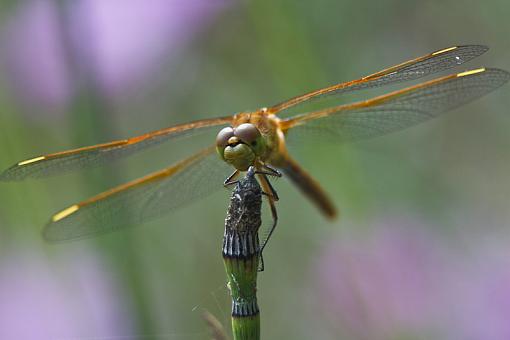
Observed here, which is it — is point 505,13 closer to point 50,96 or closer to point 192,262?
point 192,262

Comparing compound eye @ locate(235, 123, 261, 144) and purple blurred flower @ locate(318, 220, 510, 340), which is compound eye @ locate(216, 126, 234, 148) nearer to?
compound eye @ locate(235, 123, 261, 144)

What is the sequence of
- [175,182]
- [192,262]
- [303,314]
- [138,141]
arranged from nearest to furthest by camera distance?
[138,141] → [175,182] → [303,314] → [192,262]

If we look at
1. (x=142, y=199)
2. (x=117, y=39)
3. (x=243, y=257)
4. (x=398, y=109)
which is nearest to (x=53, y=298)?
(x=142, y=199)

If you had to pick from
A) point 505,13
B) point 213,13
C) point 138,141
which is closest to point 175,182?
point 138,141

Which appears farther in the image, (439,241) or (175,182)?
(439,241)

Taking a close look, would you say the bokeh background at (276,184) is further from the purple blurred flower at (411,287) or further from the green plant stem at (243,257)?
the green plant stem at (243,257)

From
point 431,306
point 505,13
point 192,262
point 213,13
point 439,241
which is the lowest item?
point 431,306
